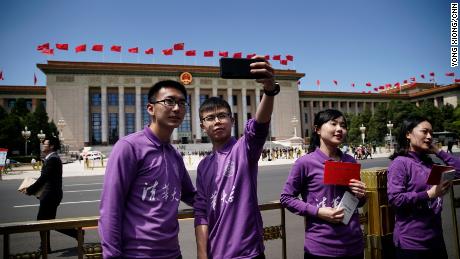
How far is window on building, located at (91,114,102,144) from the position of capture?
180 feet

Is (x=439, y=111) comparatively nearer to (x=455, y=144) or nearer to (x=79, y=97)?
(x=455, y=144)

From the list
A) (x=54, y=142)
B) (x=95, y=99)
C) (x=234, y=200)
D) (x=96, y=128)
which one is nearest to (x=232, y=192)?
(x=234, y=200)

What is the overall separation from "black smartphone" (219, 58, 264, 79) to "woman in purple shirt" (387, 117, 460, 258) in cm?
164

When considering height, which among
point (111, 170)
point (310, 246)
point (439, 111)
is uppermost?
point (439, 111)

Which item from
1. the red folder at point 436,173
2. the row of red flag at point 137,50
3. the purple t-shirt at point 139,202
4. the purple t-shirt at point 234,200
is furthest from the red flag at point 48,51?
the red folder at point 436,173

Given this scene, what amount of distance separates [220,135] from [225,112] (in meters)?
0.16

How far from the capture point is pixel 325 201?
229 centimetres

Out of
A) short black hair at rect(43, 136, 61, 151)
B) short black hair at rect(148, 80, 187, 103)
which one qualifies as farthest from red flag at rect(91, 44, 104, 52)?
short black hair at rect(148, 80, 187, 103)

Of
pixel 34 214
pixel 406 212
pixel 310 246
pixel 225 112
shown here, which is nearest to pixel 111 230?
pixel 225 112

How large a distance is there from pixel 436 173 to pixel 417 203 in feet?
0.90

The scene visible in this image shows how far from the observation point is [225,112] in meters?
2.11

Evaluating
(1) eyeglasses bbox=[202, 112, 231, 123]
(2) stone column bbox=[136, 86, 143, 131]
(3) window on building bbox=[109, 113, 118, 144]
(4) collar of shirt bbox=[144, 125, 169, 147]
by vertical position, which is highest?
(2) stone column bbox=[136, 86, 143, 131]

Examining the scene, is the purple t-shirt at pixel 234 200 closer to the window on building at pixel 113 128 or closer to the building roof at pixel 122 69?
the building roof at pixel 122 69

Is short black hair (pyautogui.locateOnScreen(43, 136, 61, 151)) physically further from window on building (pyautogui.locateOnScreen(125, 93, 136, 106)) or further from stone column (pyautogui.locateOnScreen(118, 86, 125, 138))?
window on building (pyautogui.locateOnScreen(125, 93, 136, 106))
